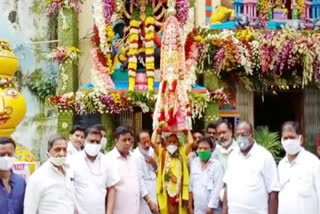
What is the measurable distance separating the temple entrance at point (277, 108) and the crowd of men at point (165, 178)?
765 centimetres

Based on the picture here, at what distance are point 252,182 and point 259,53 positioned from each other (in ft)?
25.6

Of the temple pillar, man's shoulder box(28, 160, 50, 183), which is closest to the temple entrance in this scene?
the temple pillar

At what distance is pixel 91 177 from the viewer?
827 cm

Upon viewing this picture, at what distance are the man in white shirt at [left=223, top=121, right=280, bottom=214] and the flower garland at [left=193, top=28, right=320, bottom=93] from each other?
7262mm

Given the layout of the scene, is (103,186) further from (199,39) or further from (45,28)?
(45,28)

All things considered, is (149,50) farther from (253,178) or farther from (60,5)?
(253,178)

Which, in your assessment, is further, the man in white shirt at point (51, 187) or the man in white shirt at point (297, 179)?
the man in white shirt at point (297, 179)

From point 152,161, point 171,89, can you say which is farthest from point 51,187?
point 171,89

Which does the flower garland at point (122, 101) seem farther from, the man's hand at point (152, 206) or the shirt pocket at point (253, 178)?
the shirt pocket at point (253, 178)

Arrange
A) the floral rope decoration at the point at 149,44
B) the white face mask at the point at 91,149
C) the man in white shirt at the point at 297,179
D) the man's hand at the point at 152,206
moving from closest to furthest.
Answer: the man in white shirt at the point at 297,179, the white face mask at the point at 91,149, the man's hand at the point at 152,206, the floral rope decoration at the point at 149,44

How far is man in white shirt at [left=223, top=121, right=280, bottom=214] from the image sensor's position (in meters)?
7.97

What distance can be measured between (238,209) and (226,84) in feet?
28.0

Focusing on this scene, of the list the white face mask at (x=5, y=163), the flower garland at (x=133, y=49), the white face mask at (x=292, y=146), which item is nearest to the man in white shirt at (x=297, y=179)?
the white face mask at (x=292, y=146)

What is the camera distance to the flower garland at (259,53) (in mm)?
15391
